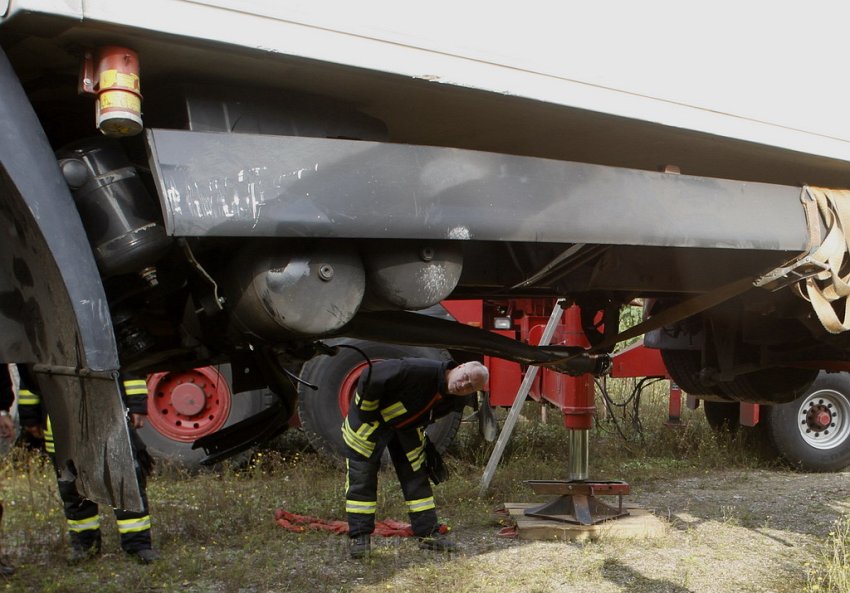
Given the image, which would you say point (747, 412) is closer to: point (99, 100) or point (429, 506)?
point (429, 506)

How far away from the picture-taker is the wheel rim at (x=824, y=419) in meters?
6.98

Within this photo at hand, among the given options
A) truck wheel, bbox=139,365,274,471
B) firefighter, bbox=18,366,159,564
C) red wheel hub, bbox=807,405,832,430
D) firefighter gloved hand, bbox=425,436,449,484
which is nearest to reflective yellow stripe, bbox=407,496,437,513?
firefighter gloved hand, bbox=425,436,449,484

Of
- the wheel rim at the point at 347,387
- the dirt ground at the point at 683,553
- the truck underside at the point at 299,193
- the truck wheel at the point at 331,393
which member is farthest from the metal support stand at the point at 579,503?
the truck underside at the point at 299,193

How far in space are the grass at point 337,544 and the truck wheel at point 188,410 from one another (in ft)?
0.56

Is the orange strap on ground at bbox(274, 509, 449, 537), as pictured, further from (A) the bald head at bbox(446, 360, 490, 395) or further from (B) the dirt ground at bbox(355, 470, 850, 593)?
(A) the bald head at bbox(446, 360, 490, 395)

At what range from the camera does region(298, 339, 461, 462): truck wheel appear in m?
5.82

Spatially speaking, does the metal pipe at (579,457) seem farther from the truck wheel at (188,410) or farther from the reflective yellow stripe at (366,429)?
the truck wheel at (188,410)

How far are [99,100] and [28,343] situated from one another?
0.61 meters

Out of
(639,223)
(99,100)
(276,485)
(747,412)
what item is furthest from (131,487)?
(747,412)

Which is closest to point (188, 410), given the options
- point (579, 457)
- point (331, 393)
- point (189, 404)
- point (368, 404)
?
point (189, 404)

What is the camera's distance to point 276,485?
5.68 m

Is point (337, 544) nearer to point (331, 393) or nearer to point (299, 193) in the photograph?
point (331, 393)

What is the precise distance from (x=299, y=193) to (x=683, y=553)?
351 cm

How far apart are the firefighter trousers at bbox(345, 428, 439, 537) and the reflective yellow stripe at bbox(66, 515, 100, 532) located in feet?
4.24
